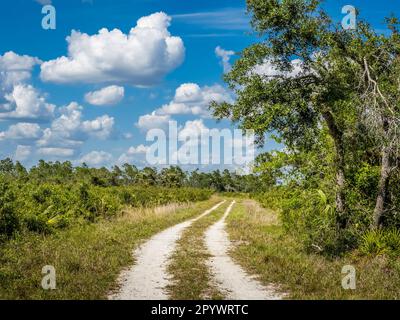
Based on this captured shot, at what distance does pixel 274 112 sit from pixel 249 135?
5.27 feet

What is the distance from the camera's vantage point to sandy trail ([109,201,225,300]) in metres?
9.73

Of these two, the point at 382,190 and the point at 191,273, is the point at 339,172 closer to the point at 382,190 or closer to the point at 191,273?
the point at 382,190

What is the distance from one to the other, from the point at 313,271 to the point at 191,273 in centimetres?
335

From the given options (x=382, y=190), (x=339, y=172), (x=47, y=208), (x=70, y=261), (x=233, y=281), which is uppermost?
(x=339, y=172)

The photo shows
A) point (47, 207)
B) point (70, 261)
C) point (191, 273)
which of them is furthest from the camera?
point (47, 207)

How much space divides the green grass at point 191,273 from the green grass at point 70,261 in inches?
60.5

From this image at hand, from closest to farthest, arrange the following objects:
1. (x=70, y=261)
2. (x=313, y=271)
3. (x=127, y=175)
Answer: (x=313, y=271)
(x=70, y=261)
(x=127, y=175)

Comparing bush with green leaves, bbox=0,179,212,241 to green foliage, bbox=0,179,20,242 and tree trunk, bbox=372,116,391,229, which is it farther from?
tree trunk, bbox=372,116,391,229

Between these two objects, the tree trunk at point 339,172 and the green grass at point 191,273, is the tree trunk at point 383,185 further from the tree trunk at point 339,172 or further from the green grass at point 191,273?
the green grass at point 191,273

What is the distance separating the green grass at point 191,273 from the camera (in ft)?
32.0

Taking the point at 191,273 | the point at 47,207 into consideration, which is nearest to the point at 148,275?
the point at 191,273

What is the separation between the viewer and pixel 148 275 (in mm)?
11766

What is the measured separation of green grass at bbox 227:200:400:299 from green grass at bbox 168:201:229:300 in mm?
1370

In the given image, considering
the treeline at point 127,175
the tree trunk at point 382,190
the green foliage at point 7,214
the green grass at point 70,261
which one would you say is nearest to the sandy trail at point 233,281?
the green grass at point 70,261
